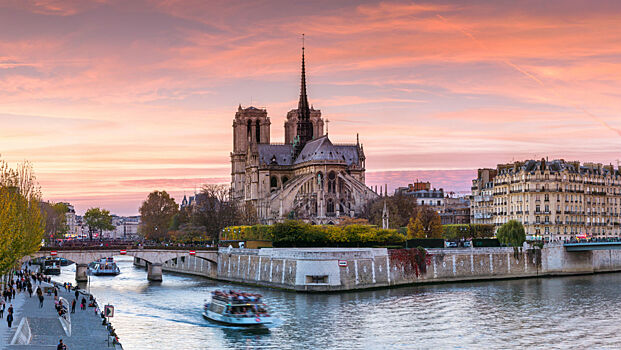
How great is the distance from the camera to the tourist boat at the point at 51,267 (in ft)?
298

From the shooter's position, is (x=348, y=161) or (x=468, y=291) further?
(x=348, y=161)

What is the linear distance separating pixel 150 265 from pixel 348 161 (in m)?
62.6

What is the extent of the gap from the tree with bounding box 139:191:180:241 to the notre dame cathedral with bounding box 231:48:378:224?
569 inches

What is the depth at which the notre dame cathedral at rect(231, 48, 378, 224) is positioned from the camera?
11825 cm

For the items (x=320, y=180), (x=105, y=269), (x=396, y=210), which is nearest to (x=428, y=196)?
(x=320, y=180)

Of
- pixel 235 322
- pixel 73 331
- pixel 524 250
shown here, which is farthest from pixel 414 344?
pixel 524 250

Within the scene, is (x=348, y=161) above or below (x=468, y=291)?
above

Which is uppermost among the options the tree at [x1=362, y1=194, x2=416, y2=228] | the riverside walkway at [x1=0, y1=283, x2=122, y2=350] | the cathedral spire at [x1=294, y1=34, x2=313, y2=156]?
the cathedral spire at [x1=294, y1=34, x2=313, y2=156]

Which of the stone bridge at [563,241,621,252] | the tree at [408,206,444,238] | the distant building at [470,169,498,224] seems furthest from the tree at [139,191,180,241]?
the stone bridge at [563,241,621,252]

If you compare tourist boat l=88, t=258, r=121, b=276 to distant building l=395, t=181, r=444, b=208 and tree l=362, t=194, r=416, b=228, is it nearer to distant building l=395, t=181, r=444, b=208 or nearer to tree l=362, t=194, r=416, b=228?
tree l=362, t=194, r=416, b=228

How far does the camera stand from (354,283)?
6456 cm

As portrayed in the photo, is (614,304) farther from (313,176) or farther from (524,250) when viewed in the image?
(313,176)

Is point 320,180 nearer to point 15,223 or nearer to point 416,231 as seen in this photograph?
point 416,231

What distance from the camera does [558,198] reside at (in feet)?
333
